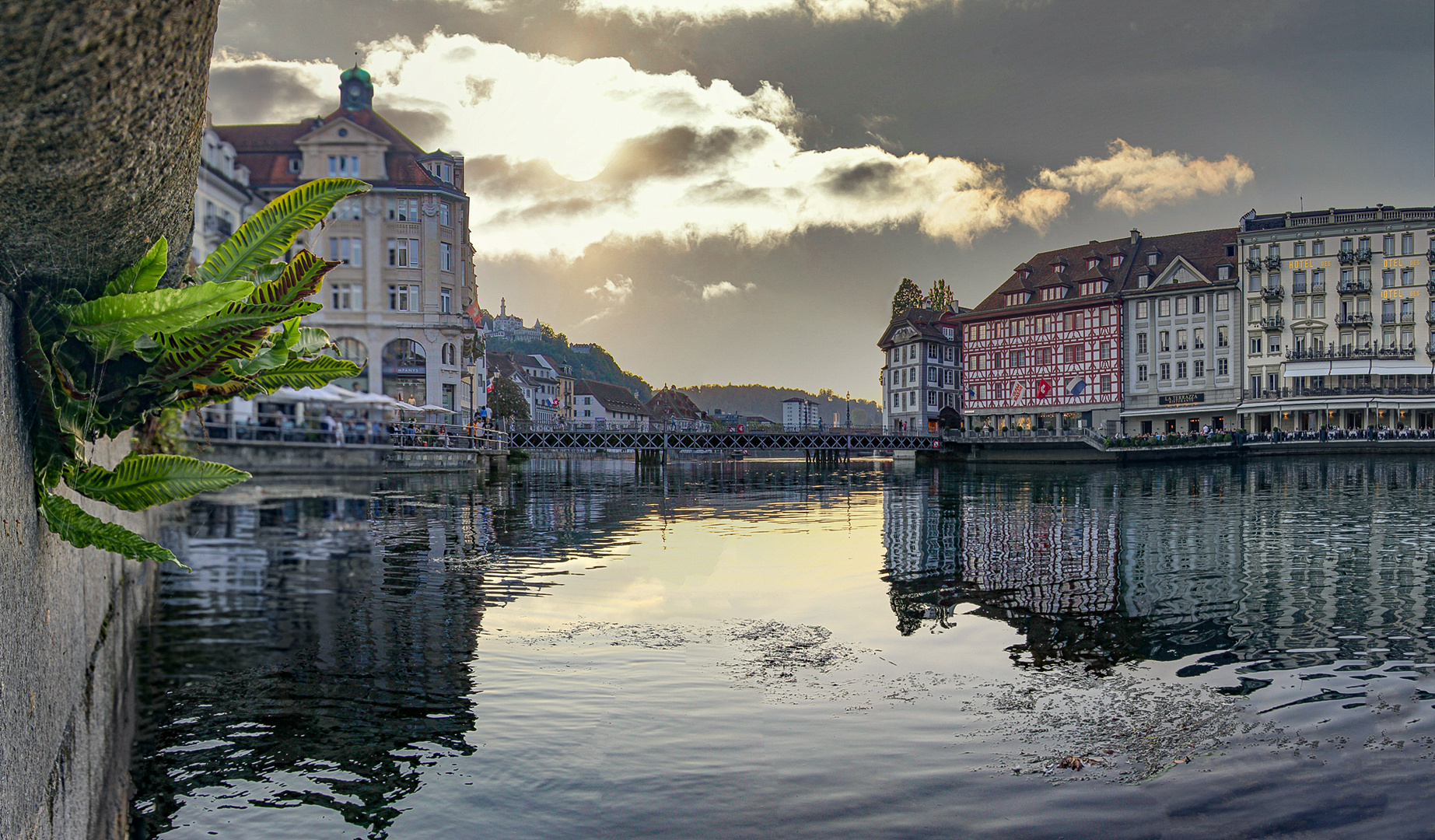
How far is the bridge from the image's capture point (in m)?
69.9

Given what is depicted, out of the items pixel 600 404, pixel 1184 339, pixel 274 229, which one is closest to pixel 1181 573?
pixel 274 229

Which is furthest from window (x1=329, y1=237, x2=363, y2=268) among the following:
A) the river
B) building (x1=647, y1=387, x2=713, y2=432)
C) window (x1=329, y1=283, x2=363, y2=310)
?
building (x1=647, y1=387, x2=713, y2=432)

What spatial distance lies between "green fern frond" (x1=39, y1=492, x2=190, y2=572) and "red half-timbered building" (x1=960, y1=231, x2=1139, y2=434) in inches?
3425

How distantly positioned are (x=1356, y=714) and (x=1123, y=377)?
267ft

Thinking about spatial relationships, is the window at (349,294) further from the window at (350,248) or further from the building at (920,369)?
the building at (920,369)

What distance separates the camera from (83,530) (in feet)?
11.9

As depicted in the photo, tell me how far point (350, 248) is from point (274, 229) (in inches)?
2431

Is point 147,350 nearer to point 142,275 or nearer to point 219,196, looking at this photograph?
point 142,275

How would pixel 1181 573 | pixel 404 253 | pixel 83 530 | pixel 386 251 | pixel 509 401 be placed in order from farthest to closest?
pixel 509 401
pixel 404 253
pixel 386 251
pixel 1181 573
pixel 83 530

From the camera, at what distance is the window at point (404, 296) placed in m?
60.5

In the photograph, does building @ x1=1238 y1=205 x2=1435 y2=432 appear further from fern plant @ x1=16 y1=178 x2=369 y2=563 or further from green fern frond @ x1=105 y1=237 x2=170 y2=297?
Result: green fern frond @ x1=105 y1=237 x2=170 y2=297

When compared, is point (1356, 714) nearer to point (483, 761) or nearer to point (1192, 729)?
point (1192, 729)

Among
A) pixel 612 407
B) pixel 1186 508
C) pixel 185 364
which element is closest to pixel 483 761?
pixel 185 364

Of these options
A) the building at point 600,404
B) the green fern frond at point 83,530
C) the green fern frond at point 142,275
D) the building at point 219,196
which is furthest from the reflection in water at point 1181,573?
the building at point 600,404
